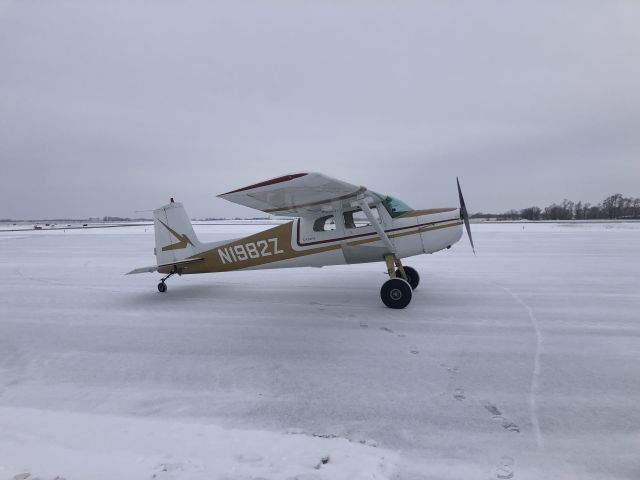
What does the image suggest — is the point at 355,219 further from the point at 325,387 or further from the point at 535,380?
the point at 535,380

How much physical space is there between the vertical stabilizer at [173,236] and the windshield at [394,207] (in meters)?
4.49

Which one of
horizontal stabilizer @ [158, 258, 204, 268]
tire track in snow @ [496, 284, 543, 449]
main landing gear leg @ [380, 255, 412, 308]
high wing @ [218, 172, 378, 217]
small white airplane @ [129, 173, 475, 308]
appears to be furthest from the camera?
horizontal stabilizer @ [158, 258, 204, 268]

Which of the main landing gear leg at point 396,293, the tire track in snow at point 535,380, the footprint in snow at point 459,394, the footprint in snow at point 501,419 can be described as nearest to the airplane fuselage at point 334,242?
the main landing gear leg at point 396,293

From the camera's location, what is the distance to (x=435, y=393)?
3207 millimetres

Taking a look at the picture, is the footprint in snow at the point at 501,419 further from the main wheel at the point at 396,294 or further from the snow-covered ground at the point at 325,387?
the main wheel at the point at 396,294

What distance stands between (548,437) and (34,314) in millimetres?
8018

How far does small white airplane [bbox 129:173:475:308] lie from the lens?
640cm

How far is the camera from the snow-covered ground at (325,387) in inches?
90.6

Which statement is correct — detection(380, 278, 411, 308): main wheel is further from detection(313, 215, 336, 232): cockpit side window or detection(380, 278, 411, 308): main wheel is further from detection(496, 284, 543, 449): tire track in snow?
detection(496, 284, 543, 449): tire track in snow

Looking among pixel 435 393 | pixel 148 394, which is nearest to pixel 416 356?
pixel 435 393

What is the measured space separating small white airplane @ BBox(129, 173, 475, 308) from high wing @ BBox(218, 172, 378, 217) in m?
0.02

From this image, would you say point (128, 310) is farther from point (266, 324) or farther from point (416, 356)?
point (416, 356)

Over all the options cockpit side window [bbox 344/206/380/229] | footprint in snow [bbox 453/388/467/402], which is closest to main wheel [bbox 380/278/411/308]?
cockpit side window [bbox 344/206/380/229]

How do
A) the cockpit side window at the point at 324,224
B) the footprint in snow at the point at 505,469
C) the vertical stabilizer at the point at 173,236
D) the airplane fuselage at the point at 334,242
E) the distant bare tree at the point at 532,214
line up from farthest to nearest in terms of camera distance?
the distant bare tree at the point at 532,214
the vertical stabilizer at the point at 173,236
the cockpit side window at the point at 324,224
the airplane fuselage at the point at 334,242
the footprint in snow at the point at 505,469
